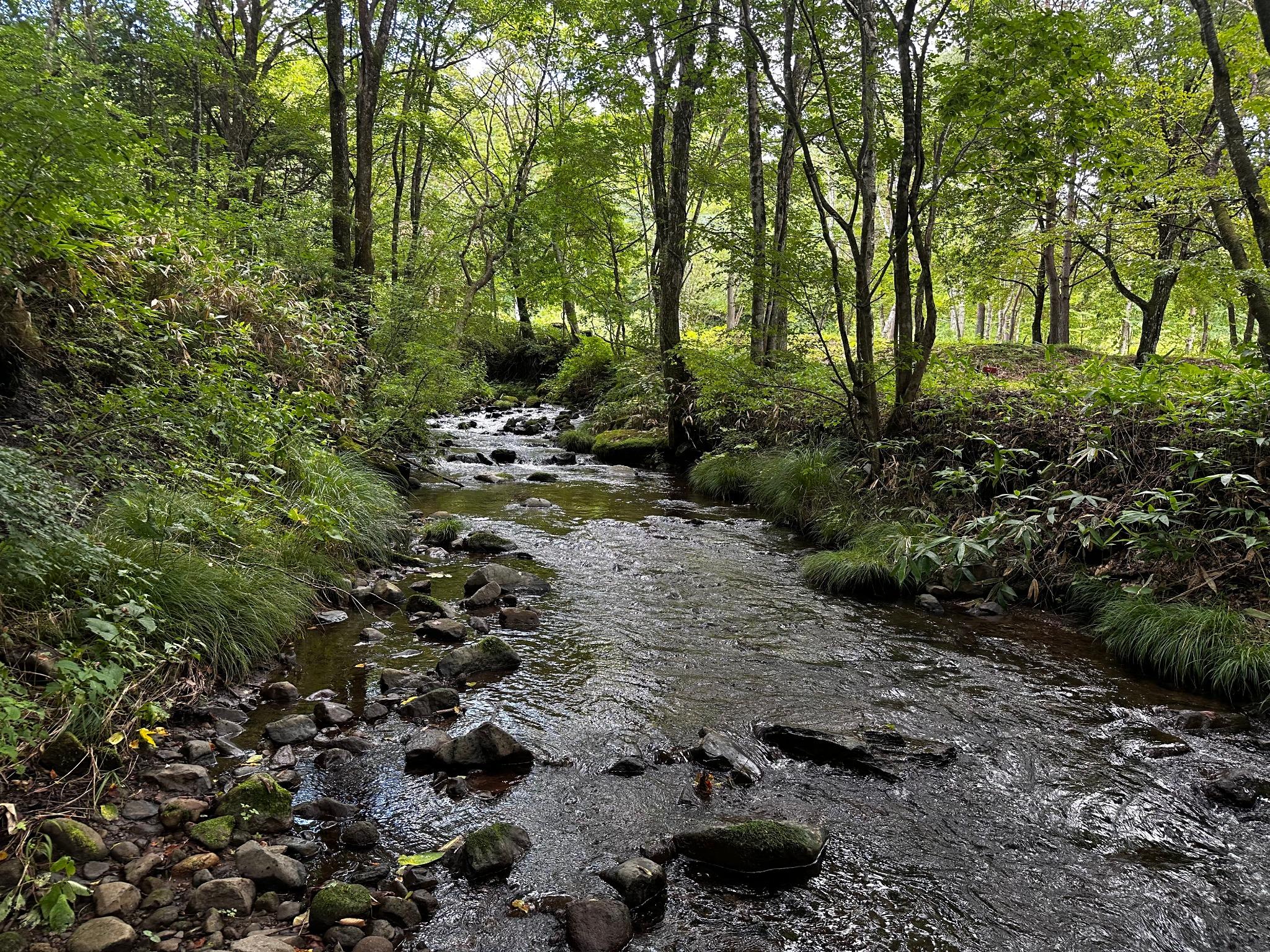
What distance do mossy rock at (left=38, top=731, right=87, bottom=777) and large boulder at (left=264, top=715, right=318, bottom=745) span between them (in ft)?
2.91

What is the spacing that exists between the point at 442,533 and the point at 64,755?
528 centimetres

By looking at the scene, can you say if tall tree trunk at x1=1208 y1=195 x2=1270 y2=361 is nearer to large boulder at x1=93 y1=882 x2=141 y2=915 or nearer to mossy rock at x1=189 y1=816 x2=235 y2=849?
mossy rock at x1=189 y1=816 x2=235 y2=849

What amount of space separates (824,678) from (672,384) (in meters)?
9.22

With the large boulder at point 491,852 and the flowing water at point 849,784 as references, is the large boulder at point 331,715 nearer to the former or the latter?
the flowing water at point 849,784

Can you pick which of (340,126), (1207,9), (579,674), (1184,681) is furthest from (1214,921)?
(340,126)

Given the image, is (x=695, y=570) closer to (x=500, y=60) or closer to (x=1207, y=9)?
(x=1207, y=9)

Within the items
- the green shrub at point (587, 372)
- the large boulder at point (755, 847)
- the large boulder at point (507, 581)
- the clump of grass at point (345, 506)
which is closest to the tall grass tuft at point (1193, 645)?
the large boulder at point (755, 847)

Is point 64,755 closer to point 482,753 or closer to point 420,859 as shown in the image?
point 420,859

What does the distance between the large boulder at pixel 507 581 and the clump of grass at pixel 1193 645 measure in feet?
16.3

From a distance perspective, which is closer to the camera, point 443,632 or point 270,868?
point 270,868

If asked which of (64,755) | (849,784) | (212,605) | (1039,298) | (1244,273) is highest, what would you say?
(1039,298)

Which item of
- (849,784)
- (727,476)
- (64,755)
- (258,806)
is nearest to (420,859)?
(258,806)

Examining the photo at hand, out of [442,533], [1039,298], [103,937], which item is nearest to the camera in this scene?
[103,937]

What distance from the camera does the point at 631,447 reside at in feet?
48.0
